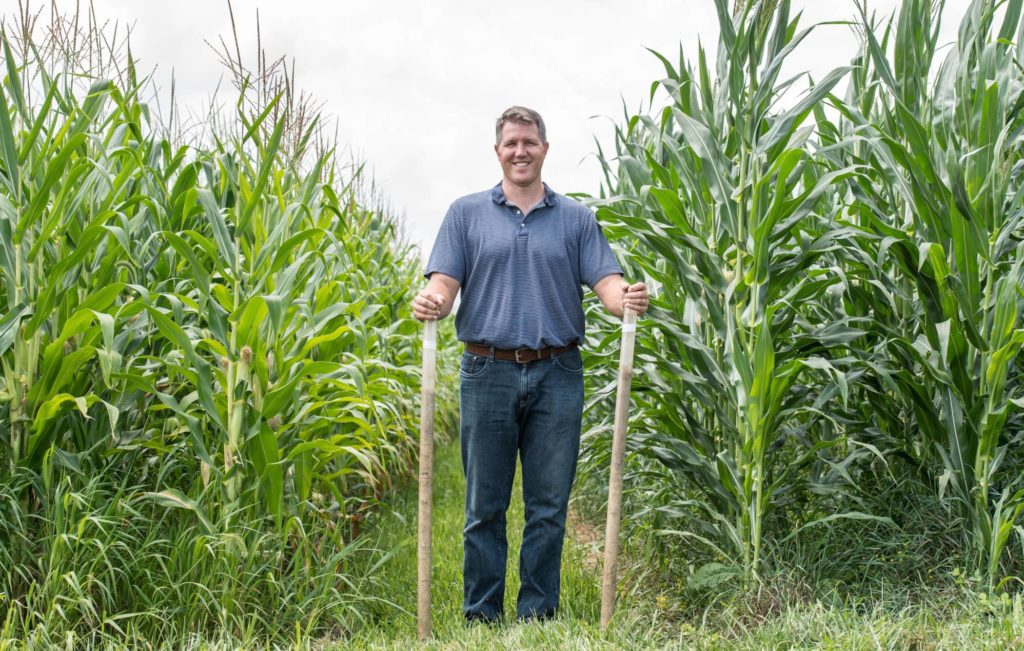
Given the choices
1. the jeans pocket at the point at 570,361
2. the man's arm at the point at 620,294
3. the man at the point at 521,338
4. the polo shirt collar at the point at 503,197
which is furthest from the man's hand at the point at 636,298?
the polo shirt collar at the point at 503,197

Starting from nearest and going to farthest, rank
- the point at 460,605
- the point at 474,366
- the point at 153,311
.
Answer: the point at 153,311
the point at 474,366
the point at 460,605

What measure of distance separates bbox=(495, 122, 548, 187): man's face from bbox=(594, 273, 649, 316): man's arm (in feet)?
1.56

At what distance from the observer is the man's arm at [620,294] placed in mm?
3078

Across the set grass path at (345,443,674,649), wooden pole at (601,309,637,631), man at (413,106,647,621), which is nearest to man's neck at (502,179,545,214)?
man at (413,106,647,621)

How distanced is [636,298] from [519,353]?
50 centimetres

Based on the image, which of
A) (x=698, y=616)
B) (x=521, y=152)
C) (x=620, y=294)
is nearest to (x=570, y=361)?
(x=620, y=294)

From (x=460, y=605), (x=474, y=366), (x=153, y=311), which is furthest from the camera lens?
(x=460, y=605)

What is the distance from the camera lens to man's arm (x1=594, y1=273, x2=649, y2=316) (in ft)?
10.1

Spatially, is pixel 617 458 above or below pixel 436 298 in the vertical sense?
below

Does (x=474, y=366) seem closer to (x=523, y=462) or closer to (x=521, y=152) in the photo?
(x=523, y=462)

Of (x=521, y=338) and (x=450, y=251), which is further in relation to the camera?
(x=450, y=251)

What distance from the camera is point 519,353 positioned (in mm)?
3289

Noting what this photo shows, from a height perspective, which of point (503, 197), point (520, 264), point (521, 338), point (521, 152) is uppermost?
point (521, 152)

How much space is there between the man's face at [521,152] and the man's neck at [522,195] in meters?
0.05
